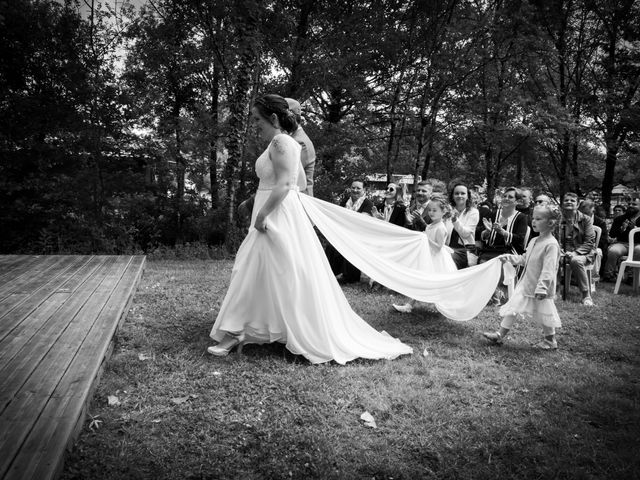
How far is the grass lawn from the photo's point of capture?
2.41m

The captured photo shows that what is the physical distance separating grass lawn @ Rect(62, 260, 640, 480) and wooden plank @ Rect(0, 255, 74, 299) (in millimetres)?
1512

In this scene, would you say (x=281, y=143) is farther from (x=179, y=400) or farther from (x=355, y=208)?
(x=355, y=208)

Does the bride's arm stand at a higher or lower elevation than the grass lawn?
higher

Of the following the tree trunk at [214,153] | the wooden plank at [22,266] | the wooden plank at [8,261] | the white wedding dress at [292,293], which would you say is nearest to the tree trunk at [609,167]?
the tree trunk at [214,153]

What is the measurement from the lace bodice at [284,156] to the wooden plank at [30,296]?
99.1 inches

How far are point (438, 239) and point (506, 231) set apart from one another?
1615mm

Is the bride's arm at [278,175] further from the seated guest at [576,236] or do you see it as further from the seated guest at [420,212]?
the seated guest at [576,236]

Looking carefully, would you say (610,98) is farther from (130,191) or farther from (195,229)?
(130,191)

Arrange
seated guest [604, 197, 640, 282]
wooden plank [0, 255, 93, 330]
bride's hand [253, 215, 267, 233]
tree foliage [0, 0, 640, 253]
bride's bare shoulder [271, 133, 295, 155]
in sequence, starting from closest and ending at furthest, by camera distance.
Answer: bride's bare shoulder [271, 133, 295, 155], bride's hand [253, 215, 267, 233], wooden plank [0, 255, 93, 330], seated guest [604, 197, 640, 282], tree foliage [0, 0, 640, 253]

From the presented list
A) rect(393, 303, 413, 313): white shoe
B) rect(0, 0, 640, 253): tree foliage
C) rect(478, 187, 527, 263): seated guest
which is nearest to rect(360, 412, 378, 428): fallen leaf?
rect(393, 303, 413, 313): white shoe

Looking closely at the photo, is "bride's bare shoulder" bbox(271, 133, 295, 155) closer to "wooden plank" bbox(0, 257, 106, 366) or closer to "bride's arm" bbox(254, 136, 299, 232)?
"bride's arm" bbox(254, 136, 299, 232)

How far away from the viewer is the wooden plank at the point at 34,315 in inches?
131

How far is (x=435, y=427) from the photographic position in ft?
9.36

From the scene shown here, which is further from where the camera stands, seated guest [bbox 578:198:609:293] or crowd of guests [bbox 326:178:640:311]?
seated guest [bbox 578:198:609:293]
